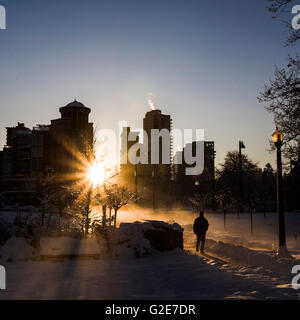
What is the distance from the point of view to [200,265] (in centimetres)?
1024

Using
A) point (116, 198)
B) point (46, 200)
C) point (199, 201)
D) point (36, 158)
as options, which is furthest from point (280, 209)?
point (36, 158)

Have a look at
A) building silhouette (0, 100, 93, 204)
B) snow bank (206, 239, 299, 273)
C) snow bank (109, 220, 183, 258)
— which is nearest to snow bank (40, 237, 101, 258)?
snow bank (109, 220, 183, 258)

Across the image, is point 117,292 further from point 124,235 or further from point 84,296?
point 124,235

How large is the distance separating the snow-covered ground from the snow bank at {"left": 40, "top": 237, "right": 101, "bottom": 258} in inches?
16.4

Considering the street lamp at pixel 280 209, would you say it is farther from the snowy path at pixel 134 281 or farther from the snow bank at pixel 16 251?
the snow bank at pixel 16 251

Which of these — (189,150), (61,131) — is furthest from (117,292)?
(189,150)

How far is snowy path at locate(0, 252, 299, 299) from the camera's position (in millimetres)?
6652

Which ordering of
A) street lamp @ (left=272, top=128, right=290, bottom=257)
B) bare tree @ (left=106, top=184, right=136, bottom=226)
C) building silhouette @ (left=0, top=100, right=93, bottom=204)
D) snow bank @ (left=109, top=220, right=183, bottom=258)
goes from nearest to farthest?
street lamp @ (left=272, top=128, right=290, bottom=257), snow bank @ (left=109, top=220, right=183, bottom=258), bare tree @ (left=106, top=184, right=136, bottom=226), building silhouette @ (left=0, top=100, right=93, bottom=204)

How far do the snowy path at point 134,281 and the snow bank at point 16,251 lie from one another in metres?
0.69

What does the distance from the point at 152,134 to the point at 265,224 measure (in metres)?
156

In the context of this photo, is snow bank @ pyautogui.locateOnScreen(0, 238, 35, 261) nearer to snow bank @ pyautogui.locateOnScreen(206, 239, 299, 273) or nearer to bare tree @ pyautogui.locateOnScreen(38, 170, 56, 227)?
bare tree @ pyautogui.locateOnScreen(38, 170, 56, 227)

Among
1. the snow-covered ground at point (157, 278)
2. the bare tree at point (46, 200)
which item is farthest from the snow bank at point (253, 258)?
the bare tree at point (46, 200)

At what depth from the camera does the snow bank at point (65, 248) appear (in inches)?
446

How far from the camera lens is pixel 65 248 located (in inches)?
454
